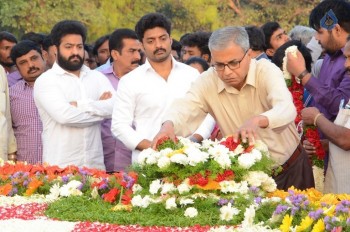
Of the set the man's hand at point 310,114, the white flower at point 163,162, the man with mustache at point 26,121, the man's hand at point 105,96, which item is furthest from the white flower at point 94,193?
the man with mustache at point 26,121

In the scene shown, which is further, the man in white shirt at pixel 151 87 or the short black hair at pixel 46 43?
the short black hair at pixel 46 43

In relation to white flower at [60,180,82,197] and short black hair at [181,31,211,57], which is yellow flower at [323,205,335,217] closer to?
white flower at [60,180,82,197]

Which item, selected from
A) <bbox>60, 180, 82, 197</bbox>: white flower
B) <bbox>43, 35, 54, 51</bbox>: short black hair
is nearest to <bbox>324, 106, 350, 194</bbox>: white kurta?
<bbox>60, 180, 82, 197</bbox>: white flower

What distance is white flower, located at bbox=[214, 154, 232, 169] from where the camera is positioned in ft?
20.4

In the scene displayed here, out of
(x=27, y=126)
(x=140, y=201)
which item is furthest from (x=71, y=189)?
(x=27, y=126)

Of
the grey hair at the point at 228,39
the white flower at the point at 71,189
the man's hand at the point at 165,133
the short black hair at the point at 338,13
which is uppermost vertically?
the short black hair at the point at 338,13

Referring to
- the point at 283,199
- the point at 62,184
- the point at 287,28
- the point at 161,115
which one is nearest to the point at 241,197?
the point at 283,199

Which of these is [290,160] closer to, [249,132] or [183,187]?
[249,132]

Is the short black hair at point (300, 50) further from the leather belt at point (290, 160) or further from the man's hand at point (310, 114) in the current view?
the leather belt at point (290, 160)

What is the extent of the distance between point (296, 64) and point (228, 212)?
2.31m

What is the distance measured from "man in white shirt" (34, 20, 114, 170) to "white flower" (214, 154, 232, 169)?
2986 millimetres

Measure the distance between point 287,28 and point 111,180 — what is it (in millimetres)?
23810

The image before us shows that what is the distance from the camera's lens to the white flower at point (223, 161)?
6.23 m

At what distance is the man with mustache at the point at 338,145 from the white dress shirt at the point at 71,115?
8.37ft
